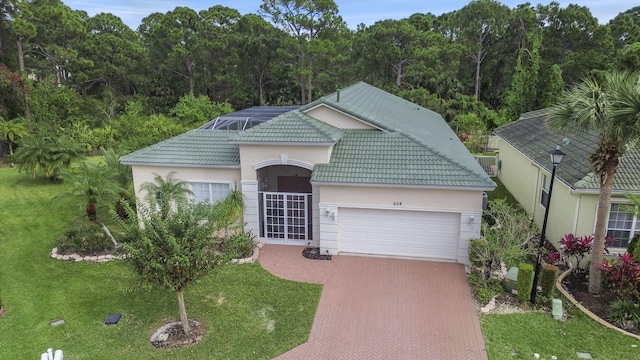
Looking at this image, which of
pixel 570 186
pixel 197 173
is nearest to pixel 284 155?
pixel 197 173

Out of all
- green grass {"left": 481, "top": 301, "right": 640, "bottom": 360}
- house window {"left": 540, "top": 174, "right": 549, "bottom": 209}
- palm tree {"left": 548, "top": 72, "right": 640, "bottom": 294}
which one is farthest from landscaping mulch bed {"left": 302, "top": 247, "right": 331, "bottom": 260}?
house window {"left": 540, "top": 174, "right": 549, "bottom": 209}

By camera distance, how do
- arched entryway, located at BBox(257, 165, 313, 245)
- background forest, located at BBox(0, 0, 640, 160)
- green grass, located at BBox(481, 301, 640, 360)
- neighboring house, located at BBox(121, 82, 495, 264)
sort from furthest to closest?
background forest, located at BBox(0, 0, 640, 160) < arched entryway, located at BBox(257, 165, 313, 245) < neighboring house, located at BBox(121, 82, 495, 264) < green grass, located at BBox(481, 301, 640, 360)

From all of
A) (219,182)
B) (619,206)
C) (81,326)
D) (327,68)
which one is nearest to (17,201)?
(219,182)

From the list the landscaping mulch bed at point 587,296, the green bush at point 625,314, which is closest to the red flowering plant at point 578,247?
the landscaping mulch bed at point 587,296

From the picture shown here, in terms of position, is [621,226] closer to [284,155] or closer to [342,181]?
[342,181]

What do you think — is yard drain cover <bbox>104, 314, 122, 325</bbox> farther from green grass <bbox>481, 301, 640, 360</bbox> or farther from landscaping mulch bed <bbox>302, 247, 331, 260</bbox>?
green grass <bbox>481, 301, 640, 360</bbox>

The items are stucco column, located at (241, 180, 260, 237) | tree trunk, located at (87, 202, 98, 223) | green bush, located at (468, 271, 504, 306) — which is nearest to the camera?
green bush, located at (468, 271, 504, 306)
